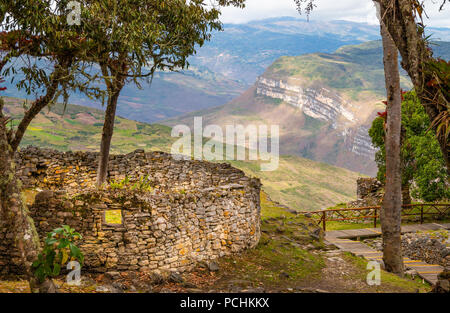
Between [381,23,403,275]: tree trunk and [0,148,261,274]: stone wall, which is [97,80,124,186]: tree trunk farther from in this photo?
[381,23,403,275]: tree trunk

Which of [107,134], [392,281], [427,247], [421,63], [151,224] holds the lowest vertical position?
[427,247]

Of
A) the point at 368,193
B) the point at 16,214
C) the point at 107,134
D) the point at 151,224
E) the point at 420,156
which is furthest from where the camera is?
the point at 368,193

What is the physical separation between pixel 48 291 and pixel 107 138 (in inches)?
275

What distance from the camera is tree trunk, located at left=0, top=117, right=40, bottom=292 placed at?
6469mm

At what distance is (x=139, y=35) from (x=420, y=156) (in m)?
19.7

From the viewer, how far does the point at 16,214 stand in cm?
657

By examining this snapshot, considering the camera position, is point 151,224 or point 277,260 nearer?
point 151,224

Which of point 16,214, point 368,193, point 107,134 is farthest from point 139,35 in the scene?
point 368,193

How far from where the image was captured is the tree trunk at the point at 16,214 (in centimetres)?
647

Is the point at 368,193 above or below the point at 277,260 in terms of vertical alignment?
below

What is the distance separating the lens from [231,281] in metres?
9.20

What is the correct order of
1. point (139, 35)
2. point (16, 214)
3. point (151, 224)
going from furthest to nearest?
point (139, 35), point (151, 224), point (16, 214)

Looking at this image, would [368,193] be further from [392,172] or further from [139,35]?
[139,35]

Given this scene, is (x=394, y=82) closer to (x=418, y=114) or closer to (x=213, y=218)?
(x=213, y=218)
